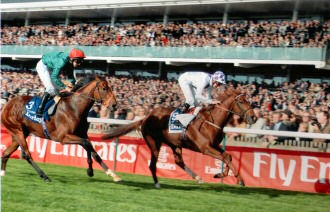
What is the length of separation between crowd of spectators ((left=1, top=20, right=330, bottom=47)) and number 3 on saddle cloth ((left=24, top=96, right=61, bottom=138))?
28.7 ft

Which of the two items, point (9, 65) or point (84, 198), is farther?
point (9, 65)

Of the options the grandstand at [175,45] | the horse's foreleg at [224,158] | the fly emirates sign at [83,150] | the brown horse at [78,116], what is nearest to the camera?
the horse's foreleg at [224,158]

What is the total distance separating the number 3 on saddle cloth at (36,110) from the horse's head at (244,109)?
2.25 m

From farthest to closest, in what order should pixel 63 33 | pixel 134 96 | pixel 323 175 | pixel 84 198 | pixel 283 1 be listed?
pixel 63 33 → pixel 283 1 → pixel 134 96 → pixel 323 175 → pixel 84 198

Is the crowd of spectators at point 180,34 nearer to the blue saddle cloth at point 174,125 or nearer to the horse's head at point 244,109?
the horse's head at point 244,109

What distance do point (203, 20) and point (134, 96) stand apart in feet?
19.0

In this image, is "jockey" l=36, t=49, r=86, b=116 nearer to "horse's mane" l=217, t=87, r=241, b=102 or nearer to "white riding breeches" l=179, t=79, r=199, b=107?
"white riding breeches" l=179, t=79, r=199, b=107

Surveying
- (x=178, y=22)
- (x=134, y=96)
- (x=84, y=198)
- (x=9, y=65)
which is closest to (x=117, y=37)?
(x=178, y=22)

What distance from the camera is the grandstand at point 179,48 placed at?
14461mm

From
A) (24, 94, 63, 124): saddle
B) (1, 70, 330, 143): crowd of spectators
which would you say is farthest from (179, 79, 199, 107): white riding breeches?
(24, 94, 63, 124): saddle

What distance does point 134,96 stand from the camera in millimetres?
13859

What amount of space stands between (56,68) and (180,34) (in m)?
10.8

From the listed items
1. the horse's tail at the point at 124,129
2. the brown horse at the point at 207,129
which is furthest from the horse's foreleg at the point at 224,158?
the horse's tail at the point at 124,129

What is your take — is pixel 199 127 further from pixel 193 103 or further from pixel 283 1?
pixel 283 1
